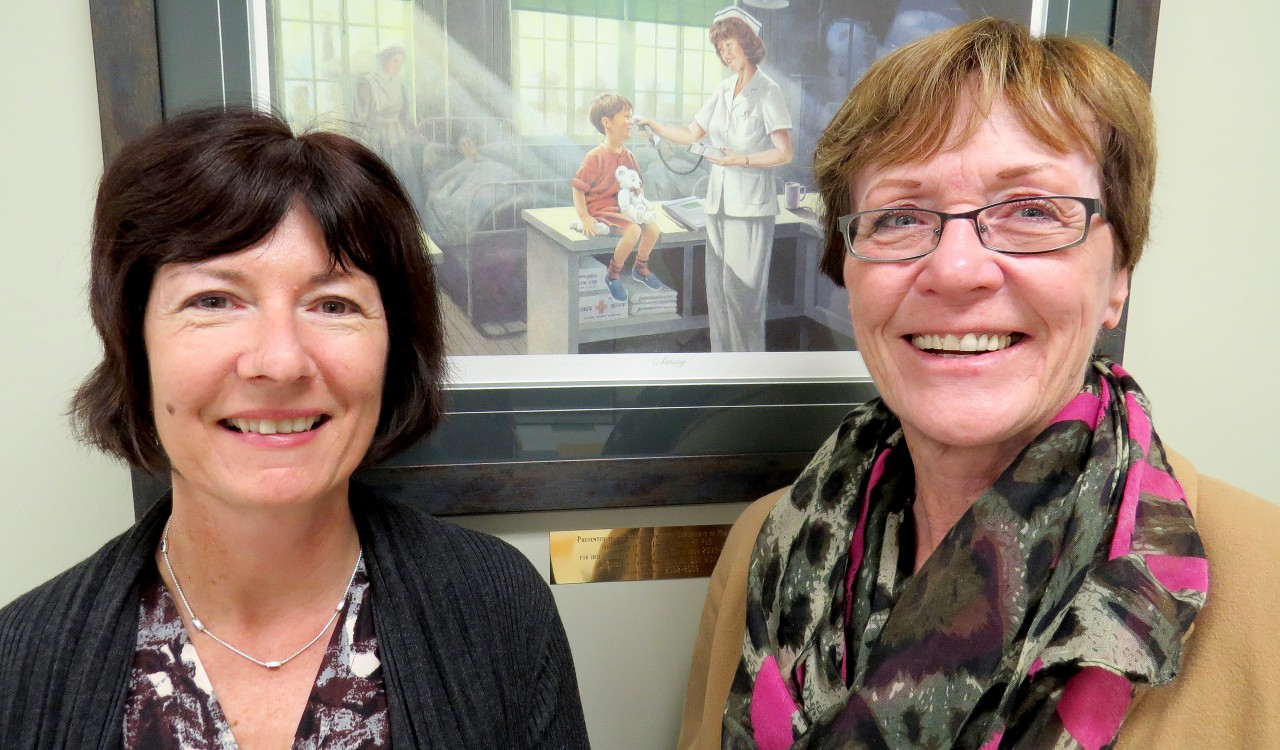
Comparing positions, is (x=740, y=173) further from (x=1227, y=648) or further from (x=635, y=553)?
(x=1227, y=648)

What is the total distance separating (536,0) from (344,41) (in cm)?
25

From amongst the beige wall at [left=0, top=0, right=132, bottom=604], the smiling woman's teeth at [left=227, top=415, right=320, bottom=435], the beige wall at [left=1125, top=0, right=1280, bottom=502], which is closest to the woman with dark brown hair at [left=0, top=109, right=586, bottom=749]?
the smiling woman's teeth at [left=227, top=415, right=320, bottom=435]

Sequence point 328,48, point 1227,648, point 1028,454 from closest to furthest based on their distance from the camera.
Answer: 1. point 1227,648
2. point 1028,454
3. point 328,48

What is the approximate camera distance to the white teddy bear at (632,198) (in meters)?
1.12

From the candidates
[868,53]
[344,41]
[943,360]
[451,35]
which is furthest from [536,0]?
[943,360]

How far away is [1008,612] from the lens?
80 centimetres

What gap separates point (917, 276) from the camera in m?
0.85

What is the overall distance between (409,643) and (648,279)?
0.57 meters

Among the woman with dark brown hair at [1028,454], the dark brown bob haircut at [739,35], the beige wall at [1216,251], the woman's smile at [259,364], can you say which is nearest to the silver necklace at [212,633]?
the woman's smile at [259,364]

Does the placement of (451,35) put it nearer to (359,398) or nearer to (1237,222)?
(359,398)

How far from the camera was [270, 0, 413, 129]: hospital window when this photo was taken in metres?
1.00

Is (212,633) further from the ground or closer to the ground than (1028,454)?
closer to the ground

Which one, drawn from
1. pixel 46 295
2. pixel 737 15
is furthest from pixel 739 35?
pixel 46 295

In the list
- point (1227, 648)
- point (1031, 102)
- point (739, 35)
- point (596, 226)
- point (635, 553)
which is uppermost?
point (739, 35)
